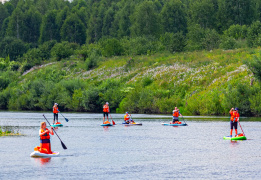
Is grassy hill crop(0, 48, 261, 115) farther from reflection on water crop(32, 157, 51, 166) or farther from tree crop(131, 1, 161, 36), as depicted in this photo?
reflection on water crop(32, 157, 51, 166)

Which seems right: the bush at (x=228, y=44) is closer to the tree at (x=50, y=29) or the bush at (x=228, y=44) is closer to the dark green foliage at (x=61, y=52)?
the dark green foliage at (x=61, y=52)

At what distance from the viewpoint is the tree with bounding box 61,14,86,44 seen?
181 meters

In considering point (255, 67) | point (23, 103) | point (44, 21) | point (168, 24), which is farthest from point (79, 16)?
point (255, 67)

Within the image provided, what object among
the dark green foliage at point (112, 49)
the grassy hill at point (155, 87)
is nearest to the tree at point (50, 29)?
the dark green foliage at point (112, 49)

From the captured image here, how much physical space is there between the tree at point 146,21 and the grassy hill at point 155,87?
2937cm

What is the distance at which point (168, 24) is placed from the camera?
521 ft

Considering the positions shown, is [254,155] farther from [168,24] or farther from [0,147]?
[168,24]

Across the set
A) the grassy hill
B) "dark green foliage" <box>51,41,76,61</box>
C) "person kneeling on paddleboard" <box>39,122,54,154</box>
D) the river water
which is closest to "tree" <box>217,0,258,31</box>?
the grassy hill

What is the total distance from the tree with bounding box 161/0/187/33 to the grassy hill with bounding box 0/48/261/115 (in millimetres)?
40762

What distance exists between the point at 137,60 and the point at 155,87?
1997 centimetres

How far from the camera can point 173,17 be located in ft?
522

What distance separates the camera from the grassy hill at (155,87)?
3132 inches

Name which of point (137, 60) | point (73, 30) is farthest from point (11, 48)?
point (137, 60)

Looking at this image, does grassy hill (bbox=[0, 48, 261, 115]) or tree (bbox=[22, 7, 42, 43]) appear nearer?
grassy hill (bbox=[0, 48, 261, 115])
